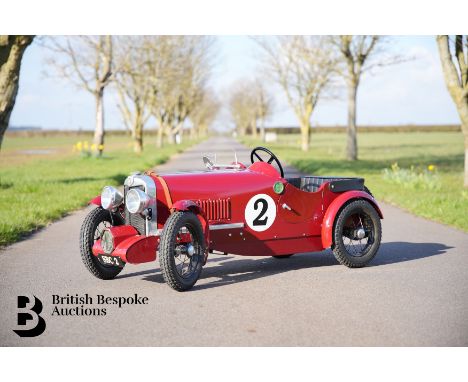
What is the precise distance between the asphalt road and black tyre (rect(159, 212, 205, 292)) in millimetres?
140

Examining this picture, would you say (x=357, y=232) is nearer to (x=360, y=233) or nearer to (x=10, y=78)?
(x=360, y=233)

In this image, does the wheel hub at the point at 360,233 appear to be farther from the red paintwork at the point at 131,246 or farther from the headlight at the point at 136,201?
the headlight at the point at 136,201

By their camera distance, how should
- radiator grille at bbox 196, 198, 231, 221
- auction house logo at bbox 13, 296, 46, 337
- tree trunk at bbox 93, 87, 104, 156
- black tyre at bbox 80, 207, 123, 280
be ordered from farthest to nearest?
tree trunk at bbox 93, 87, 104, 156 < radiator grille at bbox 196, 198, 231, 221 < black tyre at bbox 80, 207, 123, 280 < auction house logo at bbox 13, 296, 46, 337

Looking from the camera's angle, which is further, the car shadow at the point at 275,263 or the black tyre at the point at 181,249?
the car shadow at the point at 275,263

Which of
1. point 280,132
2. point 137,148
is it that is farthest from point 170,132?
point 280,132

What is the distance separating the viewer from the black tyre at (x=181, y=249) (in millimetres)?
6168

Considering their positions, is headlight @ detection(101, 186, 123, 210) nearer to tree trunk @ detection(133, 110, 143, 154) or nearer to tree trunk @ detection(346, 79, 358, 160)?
tree trunk @ detection(346, 79, 358, 160)

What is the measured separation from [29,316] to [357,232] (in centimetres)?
385

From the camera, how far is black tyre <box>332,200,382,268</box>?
754 centimetres

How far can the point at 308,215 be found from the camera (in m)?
7.59

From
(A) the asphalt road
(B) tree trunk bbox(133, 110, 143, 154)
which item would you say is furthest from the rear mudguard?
(B) tree trunk bbox(133, 110, 143, 154)

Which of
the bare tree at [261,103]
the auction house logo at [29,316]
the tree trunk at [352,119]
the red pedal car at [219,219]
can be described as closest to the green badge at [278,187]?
the red pedal car at [219,219]

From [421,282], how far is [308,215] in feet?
4.75

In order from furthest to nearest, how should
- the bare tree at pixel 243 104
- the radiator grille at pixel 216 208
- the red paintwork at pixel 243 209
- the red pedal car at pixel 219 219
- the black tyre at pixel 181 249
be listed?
the bare tree at pixel 243 104 < the radiator grille at pixel 216 208 < the red paintwork at pixel 243 209 < the red pedal car at pixel 219 219 < the black tyre at pixel 181 249
